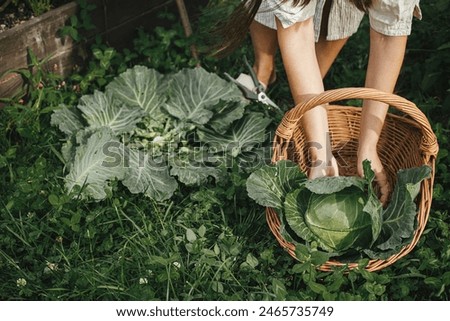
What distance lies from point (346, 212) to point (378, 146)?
1.95 feet

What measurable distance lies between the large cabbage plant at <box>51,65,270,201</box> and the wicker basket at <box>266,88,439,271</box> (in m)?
0.32

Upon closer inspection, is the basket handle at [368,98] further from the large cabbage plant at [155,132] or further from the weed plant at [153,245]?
the large cabbage plant at [155,132]

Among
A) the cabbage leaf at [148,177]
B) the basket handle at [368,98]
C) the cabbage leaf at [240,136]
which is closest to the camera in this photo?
the basket handle at [368,98]

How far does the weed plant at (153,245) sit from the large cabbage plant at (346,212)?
0.11m

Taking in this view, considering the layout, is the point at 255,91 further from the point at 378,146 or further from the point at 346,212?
the point at 346,212

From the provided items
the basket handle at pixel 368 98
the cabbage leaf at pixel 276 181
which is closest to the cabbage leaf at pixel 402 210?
the basket handle at pixel 368 98

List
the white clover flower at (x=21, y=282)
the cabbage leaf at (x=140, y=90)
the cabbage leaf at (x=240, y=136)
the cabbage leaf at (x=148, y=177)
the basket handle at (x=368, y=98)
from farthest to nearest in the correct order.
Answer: the cabbage leaf at (x=140, y=90) → the cabbage leaf at (x=240, y=136) → the cabbage leaf at (x=148, y=177) → the white clover flower at (x=21, y=282) → the basket handle at (x=368, y=98)

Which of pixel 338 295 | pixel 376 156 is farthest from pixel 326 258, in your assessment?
pixel 376 156

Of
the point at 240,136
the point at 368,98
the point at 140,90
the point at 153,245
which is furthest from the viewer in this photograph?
the point at 140,90

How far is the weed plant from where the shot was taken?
248 centimetres

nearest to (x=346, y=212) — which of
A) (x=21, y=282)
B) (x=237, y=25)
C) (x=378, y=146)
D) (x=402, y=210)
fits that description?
(x=402, y=210)

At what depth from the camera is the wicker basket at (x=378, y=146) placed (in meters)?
2.44

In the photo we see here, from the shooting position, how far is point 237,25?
8.95 ft

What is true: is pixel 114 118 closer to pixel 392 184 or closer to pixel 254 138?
pixel 254 138
